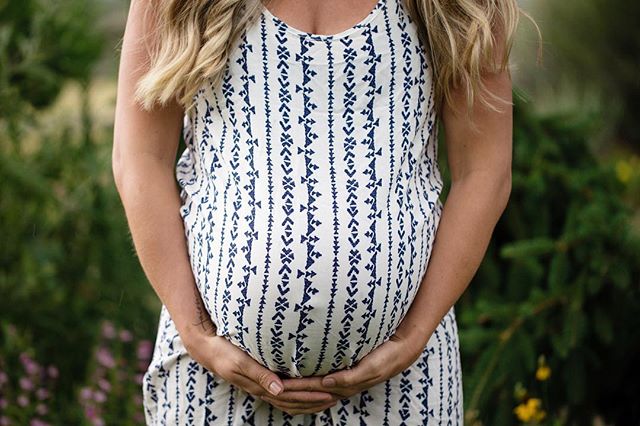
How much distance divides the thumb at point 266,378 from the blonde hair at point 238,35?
1.54 feet

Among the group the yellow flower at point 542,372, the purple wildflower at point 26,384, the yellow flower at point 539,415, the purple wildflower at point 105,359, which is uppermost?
the purple wildflower at point 105,359

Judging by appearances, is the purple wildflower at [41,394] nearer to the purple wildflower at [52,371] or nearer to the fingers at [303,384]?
the purple wildflower at [52,371]

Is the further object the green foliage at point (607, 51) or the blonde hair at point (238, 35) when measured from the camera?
the green foliage at point (607, 51)

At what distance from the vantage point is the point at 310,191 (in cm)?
147

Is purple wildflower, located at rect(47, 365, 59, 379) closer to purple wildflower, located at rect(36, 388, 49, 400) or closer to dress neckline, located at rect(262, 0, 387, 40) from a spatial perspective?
purple wildflower, located at rect(36, 388, 49, 400)

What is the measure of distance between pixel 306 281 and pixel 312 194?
0.46 ft

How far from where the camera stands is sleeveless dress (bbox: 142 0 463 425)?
146 centimetres

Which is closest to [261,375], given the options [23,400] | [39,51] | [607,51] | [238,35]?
[238,35]

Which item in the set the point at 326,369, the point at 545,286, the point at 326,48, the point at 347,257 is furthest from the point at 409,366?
the point at 545,286

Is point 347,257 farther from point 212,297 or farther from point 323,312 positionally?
point 212,297

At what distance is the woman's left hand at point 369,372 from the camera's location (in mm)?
1528

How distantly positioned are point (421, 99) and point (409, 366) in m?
0.47

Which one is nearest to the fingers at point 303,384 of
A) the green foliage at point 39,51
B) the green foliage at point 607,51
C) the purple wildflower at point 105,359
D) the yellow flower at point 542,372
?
the yellow flower at point 542,372

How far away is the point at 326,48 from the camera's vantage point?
150 centimetres
